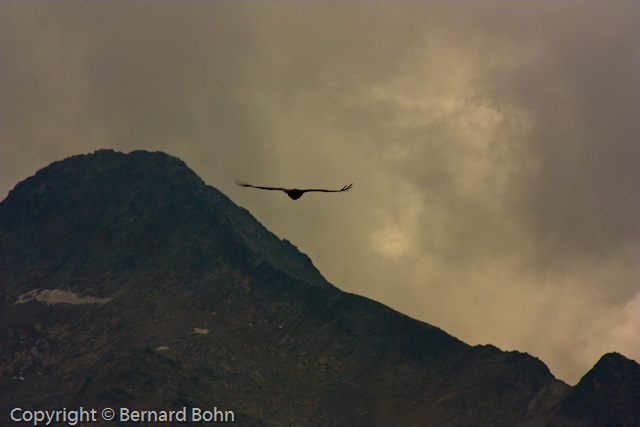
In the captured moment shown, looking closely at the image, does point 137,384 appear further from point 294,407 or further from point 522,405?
point 522,405

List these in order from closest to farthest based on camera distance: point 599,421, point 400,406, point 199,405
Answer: point 599,421 → point 199,405 → point 400,406

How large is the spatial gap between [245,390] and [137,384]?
27563 mm

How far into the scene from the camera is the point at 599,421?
557ft

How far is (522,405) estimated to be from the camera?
7269 inches

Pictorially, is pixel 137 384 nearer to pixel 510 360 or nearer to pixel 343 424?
pixel 343 424

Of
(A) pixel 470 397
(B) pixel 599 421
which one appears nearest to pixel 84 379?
(A) pixel 470 397

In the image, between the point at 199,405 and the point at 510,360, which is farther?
the point at 510,360

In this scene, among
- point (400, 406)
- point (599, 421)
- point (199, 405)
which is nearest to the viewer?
point (599, 421)

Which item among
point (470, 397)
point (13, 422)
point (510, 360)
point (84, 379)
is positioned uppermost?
point (510, 360)

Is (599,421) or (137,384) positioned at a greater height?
(599,421)

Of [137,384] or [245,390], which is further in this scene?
[245,390]

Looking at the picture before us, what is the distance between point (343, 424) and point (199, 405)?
33759 millimetres

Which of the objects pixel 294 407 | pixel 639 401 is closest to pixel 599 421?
pixel 639 401

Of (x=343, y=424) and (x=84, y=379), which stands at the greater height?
(x=343, y=424)
